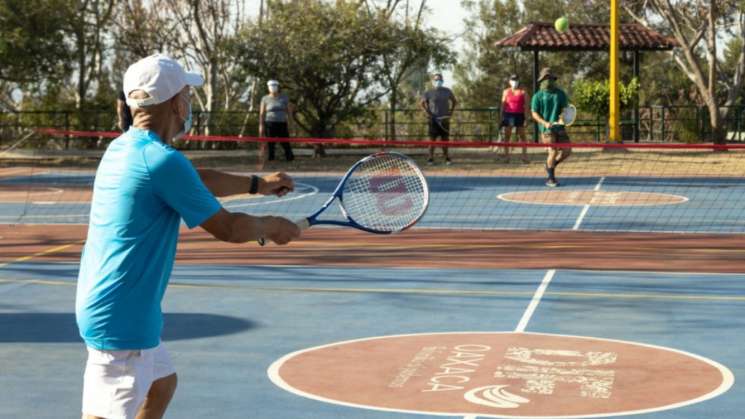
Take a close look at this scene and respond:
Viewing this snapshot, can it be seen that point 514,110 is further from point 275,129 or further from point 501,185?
point 275,129

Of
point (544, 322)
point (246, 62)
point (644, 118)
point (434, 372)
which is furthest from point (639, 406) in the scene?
point (644, 118)

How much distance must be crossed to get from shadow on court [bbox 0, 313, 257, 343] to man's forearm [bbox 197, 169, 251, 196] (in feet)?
12.4

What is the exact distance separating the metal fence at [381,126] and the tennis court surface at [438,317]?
46.2 ft

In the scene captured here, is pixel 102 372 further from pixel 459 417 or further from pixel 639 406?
pixel 639 406

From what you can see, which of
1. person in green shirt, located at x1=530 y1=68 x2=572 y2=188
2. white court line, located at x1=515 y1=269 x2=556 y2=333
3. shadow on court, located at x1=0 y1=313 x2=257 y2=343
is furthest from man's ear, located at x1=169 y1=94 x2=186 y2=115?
person in green shirt, located at x1=530 y1=68 x2=572 y2=188

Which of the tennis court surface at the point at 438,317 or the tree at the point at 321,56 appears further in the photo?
the tree at the point at 321,56

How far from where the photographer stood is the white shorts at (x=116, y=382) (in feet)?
14.8

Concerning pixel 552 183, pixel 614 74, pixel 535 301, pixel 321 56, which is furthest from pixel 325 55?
pixel 535 301

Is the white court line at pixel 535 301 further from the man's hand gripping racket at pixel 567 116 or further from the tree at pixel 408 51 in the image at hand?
the tree at pixel 408 51

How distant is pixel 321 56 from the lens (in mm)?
30156

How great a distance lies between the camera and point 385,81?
31.6m

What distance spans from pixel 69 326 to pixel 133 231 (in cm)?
528

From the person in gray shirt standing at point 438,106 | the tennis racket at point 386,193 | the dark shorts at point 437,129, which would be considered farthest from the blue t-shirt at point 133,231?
the dark shorts at point 437,129

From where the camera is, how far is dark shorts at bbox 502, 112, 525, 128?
26297mm
